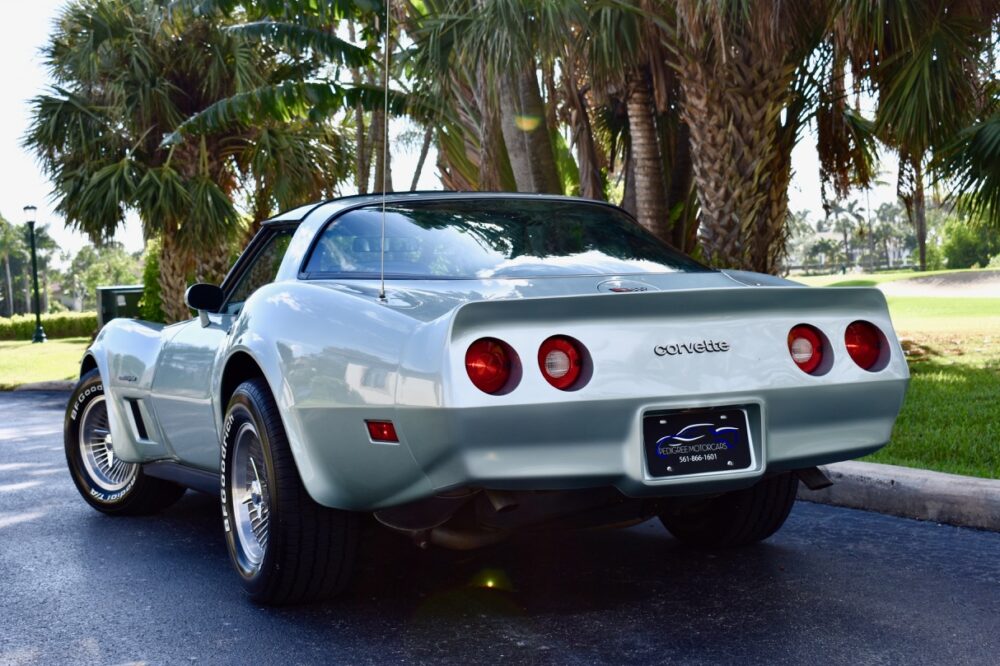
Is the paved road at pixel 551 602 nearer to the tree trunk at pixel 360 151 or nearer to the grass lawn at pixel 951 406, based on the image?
the grass lawn at pixel 951 406

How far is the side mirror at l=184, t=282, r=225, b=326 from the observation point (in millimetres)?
5047

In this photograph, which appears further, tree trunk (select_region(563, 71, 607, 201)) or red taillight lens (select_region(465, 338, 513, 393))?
tree trunk (select_region(563, 71, 607, 201))

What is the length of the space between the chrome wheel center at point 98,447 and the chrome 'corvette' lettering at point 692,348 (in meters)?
3.76

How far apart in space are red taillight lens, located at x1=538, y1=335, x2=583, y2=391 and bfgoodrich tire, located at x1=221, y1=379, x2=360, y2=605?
100cm

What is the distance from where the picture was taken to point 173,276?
2052 cm

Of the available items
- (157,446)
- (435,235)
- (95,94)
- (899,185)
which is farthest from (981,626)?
(95,94)

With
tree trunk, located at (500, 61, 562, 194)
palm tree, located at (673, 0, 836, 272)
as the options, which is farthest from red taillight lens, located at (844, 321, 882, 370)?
tree trunk, located at (500, 61, 562, 194)

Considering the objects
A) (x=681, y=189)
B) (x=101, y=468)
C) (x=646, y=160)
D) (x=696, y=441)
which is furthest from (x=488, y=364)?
(x=681, y=189)

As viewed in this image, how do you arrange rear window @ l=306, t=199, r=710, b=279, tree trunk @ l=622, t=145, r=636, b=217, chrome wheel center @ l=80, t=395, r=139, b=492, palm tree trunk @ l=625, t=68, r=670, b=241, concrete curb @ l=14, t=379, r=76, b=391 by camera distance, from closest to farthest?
rear window @ l=306, t=199, r=710, b=279 → chrome wheel center @ l=80, t=395, r=139, b=492 → palm tree trunk @ l=625, t=68, r=670, b=241 → tree trunk @ l=622, t=145, r=636, b=217 → concrete curb @ l=14, t=379, r=76, b=391

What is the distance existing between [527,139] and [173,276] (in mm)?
9768

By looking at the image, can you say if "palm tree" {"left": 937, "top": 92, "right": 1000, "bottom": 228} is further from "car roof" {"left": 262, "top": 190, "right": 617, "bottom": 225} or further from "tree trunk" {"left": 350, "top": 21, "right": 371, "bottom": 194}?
"tree trunk" {"left": 350, "top": 21, "right": 371, "bottom": 194}

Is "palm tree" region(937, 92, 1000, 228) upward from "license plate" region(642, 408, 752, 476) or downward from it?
upward

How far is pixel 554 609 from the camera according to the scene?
4.05 m

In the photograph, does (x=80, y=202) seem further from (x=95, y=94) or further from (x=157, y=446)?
(x=157, y=446)
